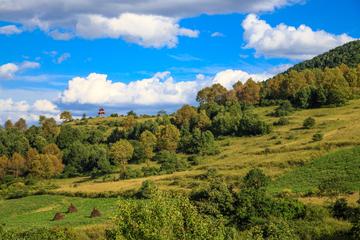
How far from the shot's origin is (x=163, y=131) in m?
144

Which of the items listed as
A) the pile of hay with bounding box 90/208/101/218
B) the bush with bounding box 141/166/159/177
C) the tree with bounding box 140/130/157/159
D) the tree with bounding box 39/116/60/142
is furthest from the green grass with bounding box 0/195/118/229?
the tree with bounding box 39/116/60/142

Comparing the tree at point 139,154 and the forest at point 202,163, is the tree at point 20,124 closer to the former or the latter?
the forest at point 202,163

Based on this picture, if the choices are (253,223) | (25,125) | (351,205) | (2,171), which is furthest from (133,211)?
(25,125)

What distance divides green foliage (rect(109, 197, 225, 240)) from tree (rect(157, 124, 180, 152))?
329 ft

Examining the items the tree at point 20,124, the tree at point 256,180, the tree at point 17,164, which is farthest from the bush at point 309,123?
the tree at point 20,124

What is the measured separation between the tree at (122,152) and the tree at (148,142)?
425cm

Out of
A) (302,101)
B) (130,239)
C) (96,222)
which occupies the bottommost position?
(96,222)

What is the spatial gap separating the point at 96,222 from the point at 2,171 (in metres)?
77.2

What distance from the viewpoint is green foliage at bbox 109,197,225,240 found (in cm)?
3484

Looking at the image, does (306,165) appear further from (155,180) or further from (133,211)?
(133,211)

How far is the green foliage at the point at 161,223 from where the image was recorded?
3484cm

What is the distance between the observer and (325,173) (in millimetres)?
82875

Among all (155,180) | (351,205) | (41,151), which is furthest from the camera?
(41,151)

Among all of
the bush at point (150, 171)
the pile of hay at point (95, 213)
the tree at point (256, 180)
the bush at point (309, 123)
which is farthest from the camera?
the bush at point (309, 123)
